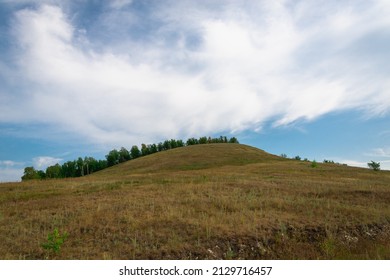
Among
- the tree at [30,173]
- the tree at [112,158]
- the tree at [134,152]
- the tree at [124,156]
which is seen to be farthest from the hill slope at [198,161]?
the tree at [112,158]

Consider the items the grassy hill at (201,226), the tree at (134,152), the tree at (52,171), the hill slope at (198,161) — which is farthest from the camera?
the tree at (134,152)

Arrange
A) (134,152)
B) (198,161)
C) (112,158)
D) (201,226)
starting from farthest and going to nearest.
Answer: (134,152)
(112,158)
(198,161)
(201,226)

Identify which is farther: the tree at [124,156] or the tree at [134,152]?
the tree at [134,152]

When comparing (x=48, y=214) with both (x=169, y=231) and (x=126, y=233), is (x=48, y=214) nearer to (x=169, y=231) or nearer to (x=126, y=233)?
(x=126, y=233)

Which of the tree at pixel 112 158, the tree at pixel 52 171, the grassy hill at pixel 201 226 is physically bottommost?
the grassy hill at pixel 201 226

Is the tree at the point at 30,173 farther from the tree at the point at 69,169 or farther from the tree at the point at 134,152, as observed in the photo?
the tree at the point at 134,152

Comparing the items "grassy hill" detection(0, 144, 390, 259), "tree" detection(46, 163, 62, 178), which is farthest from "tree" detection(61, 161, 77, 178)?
"grassy hill" detection(0, 144, 390, 259)

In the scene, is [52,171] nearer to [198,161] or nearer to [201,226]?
[198,161]

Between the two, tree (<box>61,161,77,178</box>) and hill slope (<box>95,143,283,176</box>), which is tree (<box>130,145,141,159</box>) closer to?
tree (<box>61,161,77,178</box>)

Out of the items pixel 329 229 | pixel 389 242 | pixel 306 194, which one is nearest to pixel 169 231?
pixel 329 229

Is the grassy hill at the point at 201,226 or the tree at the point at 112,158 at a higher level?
the tree at the point at 112,158

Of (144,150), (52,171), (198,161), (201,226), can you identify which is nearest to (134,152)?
(144,150)

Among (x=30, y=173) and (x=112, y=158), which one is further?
(x=112, y=158)

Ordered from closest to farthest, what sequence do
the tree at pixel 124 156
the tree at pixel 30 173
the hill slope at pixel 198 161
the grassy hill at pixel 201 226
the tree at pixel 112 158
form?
the grassy hill at pixel 201 226, the hill slope at pixel 198 161, the tree at pixel 30 173, the tree at pixel 112 158, the tree at pixel 124 156
